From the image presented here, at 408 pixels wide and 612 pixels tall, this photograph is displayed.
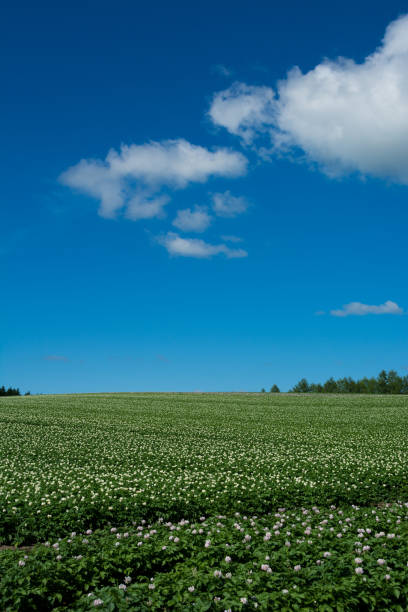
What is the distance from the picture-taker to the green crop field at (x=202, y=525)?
23.9 feet

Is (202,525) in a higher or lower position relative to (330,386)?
higher

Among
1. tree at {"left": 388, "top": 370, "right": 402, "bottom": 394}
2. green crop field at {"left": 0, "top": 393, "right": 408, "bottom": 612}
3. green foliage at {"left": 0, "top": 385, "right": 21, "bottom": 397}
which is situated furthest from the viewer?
tree at {"left": 388, "top": 370, "right": 402, "bottom": 394}

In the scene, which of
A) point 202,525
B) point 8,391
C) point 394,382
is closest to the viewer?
point 202,525

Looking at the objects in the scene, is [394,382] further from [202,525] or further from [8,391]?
[202,525]

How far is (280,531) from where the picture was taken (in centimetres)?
1063

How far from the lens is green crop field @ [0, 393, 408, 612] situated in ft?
23.9

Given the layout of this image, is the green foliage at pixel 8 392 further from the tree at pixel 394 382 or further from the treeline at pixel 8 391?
the tree at pixel 394 382

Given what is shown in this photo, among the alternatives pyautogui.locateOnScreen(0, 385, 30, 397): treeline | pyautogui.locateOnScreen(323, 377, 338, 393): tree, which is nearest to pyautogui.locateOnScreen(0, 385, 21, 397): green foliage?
pyautogui.locateOnScreen(0, 385, 30, 397): treeline

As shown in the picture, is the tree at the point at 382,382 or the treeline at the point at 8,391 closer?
the treeline at the point at 8,391

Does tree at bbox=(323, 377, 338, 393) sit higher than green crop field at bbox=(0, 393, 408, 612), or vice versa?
green crop field at bbox=(0, 393, 408, 612)

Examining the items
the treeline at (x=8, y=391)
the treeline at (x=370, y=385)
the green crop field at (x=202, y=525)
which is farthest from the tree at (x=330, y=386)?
the green crop field at (x=202, y=525)

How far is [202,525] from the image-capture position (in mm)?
10953

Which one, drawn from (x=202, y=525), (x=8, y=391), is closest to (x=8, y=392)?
(x=8, y=391)

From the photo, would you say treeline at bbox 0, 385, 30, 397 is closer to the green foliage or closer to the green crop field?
the green foliage
